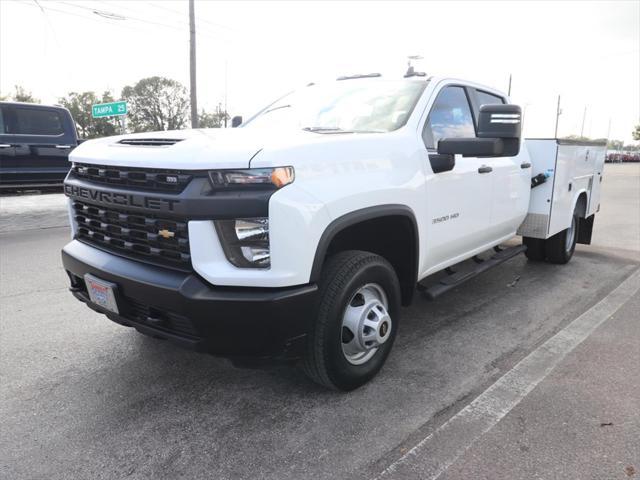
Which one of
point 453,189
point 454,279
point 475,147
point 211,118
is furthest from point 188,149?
point 211,118

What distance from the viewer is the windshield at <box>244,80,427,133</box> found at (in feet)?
10.7

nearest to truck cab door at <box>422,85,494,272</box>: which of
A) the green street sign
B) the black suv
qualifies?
the black suv

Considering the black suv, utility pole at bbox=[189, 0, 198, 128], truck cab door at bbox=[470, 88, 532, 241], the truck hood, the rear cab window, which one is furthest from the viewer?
utility pole at bbox=[189, 0, 198, 128]

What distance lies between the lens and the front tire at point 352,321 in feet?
8.37

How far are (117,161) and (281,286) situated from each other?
1.08 meters

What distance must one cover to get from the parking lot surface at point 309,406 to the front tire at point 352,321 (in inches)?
7.0

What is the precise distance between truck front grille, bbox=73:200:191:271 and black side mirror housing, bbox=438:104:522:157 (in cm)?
178

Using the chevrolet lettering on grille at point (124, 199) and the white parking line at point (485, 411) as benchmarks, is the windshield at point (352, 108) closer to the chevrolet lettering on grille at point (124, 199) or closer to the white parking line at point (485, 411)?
the chevrolet lettering on grille at point (124, 199)

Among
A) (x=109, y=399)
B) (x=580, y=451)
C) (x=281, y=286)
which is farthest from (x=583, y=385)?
(x=109, y=399)

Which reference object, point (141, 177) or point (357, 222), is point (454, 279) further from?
point (141, 177)

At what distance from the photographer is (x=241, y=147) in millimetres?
2295

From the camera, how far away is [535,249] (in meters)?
6.00

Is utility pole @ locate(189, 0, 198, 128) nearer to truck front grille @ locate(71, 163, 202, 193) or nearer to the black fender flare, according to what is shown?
truck front grille @ locate(71, 163, 202, 193)

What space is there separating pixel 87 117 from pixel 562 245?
2713 inches
